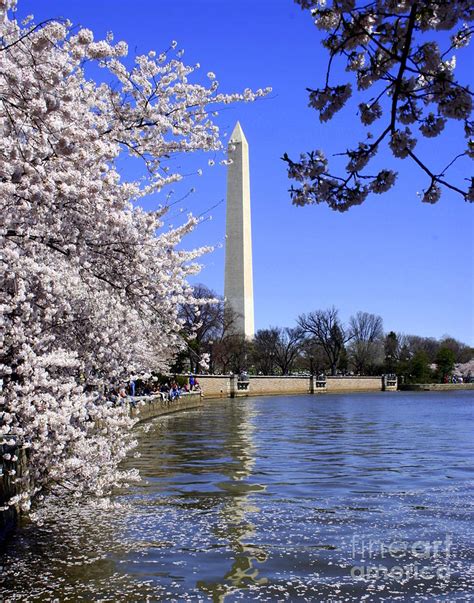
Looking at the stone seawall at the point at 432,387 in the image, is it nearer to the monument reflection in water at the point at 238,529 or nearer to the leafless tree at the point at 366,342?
the leafless tree at the point at 366,342

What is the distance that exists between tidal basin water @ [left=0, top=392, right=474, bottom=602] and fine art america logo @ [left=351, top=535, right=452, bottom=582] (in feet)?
0.07

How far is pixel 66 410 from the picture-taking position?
26.7 feet

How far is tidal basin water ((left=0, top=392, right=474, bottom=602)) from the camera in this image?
7570 mm

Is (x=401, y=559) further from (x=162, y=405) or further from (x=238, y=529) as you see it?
(x=162, y=405)

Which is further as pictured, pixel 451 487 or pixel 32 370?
pixel 451 487

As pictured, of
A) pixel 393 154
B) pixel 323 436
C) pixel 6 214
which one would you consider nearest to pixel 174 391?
pixel 323 436

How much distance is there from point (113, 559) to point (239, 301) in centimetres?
6219

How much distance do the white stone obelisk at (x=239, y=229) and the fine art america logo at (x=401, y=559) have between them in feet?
178

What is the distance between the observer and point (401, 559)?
8430 millimetres

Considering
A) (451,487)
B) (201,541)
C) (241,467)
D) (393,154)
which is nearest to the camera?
(393,154)

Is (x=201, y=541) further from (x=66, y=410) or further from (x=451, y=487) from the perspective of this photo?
(x=451, y=487)

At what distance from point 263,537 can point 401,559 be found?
1.79 m

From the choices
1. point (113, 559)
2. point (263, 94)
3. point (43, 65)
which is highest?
point (263, 94)

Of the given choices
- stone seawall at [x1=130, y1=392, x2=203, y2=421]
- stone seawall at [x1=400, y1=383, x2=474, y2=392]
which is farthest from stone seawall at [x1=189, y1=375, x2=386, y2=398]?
stone seawall at [x1=130, y1=392, x2=203, y2=421]
